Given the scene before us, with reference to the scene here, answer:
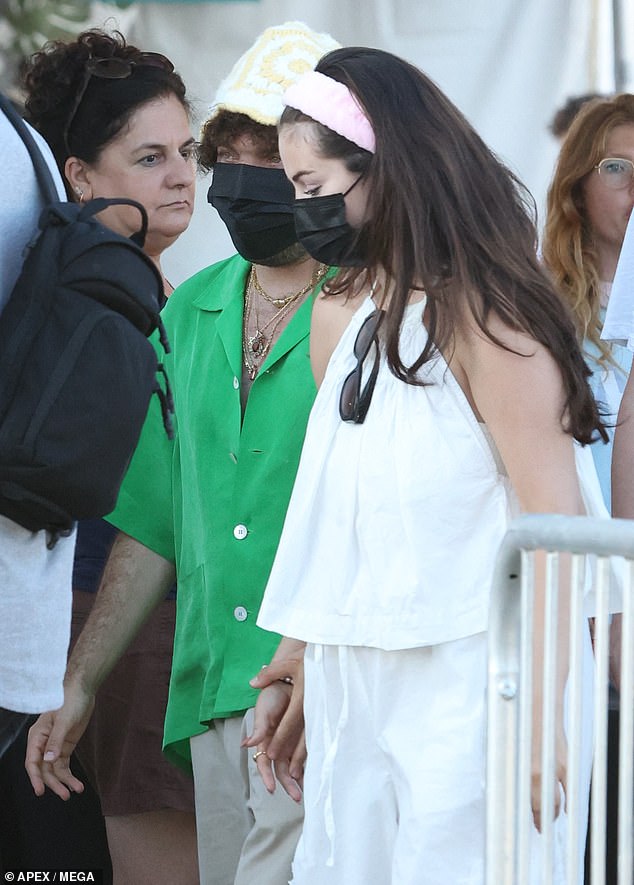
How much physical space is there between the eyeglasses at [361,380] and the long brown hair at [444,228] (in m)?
0.04

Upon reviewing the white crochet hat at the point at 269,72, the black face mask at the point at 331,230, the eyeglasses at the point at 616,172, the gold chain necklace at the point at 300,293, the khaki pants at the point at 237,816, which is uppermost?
the eyeglasses at the point at 616,172

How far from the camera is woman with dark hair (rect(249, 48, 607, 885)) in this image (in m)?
2.01

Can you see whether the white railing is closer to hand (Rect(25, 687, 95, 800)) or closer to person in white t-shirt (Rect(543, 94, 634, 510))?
hand (Rect(25, 687, 95, 800))

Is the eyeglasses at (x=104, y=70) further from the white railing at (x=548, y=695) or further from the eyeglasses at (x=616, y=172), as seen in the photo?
the white railing at (x=548, y=695)

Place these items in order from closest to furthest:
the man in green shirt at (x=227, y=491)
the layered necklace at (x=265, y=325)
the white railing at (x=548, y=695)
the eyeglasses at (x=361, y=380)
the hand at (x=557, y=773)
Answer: the white railing at (x=548, y=695)
the hand at (x=557, y=773)
the eyeglasses at (x=361, y=380)
the man in green shirt at (x=227, y=491)
the layered necklace at (x=265, y=325)

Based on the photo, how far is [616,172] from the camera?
3.39m

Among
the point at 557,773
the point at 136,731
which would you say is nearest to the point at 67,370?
the point at 557,773

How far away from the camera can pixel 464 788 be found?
1.99 m

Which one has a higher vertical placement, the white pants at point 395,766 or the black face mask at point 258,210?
the black face mask at point 258,210

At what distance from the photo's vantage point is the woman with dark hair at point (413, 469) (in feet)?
6.60

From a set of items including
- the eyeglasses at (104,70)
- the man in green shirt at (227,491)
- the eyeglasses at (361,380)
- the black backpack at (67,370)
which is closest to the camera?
the black backpack at (67,370)

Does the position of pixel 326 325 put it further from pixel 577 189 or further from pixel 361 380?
pixel 577 189

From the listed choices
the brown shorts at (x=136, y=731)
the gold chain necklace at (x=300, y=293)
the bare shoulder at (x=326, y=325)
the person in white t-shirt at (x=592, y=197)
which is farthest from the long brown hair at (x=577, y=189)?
the brown shorts at (x=136, y=731)

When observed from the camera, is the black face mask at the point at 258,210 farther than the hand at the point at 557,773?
Yes
